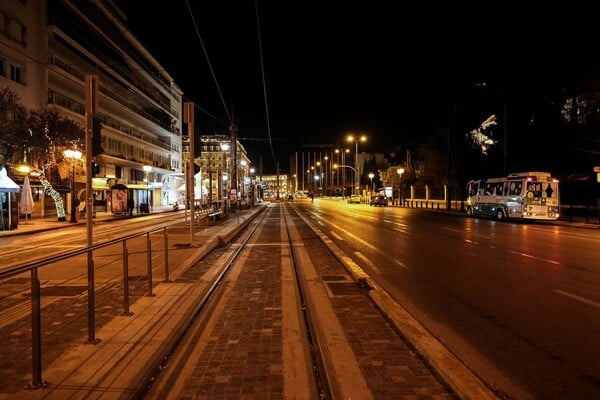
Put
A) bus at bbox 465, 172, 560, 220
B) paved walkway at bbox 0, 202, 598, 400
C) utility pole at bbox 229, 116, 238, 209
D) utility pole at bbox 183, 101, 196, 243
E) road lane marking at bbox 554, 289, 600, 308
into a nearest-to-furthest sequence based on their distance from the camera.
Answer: paved walkway at bbox 0, 202, 598, 400
road lane marking at bbox 554, 289, 600, 308
utility pole at bbox 183, 101, 196, 243
bus at bbox 465, 172, 560, 220
utility pole at bbox 229, 116, 238, 209

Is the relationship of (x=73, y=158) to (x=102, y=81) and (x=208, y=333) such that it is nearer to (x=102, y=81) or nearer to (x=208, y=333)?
(x=102, y=81)

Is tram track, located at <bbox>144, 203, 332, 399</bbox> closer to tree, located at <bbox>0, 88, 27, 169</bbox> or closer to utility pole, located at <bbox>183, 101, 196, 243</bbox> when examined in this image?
utility pole, located at <bbox>183, 101, 196, 243</bbox>

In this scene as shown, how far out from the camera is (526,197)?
30.3 m

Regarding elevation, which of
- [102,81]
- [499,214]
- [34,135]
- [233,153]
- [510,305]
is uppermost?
[102,81]

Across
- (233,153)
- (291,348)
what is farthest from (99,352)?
(233,153)

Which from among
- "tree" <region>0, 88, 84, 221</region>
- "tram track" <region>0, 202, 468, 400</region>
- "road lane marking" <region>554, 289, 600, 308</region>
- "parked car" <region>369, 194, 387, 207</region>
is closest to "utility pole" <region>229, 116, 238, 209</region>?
"tree" <region>0, 88, 84, 221</region>

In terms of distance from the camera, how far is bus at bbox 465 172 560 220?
30.2 meters

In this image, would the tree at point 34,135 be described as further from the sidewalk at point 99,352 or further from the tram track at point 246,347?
the sidewalk at point 99,352

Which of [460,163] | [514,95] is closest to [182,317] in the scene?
[514,95]

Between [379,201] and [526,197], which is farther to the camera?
[379,201]

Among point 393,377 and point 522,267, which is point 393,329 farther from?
point 522,267

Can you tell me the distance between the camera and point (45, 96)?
133 ft

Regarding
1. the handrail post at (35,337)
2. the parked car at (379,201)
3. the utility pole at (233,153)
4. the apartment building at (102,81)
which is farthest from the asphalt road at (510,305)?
the parked car at (379,201)

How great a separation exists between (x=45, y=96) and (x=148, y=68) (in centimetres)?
3144
